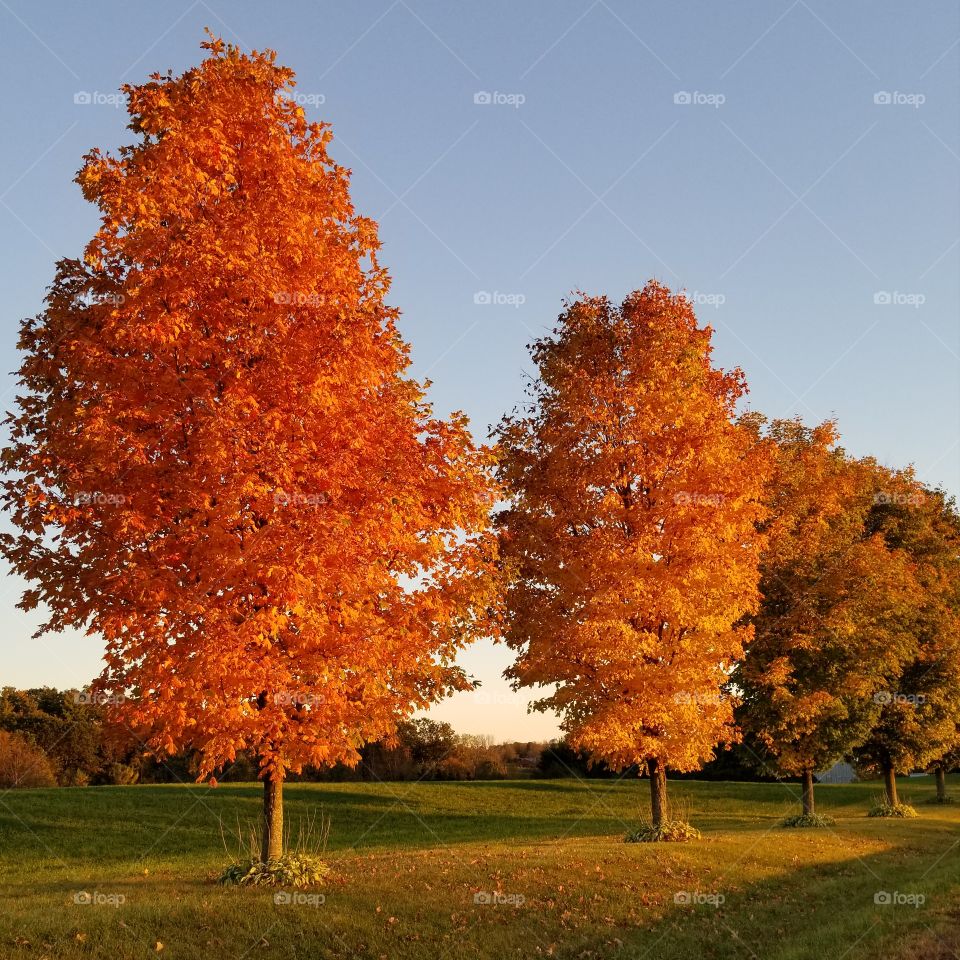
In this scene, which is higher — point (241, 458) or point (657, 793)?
point (241, 458)

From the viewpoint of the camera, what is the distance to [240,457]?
13.7 m

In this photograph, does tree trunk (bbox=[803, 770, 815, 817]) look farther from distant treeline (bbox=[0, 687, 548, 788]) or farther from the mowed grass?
distant treeline (bbox=[0, 687, 548, 788])

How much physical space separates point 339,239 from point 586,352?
9.84 m

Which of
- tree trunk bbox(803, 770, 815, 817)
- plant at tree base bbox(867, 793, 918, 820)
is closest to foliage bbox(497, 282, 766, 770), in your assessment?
tree trunk bbox(803, 770, 815, 817)

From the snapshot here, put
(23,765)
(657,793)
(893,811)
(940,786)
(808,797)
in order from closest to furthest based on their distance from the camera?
(657,793), (808,797), (893,811), (940,786), (23,765)

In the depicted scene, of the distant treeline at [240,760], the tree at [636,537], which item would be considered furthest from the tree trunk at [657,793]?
the distant treeline at [240,760]

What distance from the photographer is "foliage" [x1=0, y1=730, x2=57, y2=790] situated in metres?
56.0

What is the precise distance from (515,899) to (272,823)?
14.1 feet

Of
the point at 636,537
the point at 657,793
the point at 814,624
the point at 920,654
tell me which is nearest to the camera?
the point at 636,537

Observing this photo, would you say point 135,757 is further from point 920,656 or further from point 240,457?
point 240,457

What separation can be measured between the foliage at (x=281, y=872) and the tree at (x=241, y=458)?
424mm

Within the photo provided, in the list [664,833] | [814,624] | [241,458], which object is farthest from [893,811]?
[241,458]

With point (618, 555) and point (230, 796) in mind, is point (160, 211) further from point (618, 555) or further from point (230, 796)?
point (230, 796)

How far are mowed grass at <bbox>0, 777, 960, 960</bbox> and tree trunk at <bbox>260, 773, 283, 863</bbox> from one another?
0.96 meters
